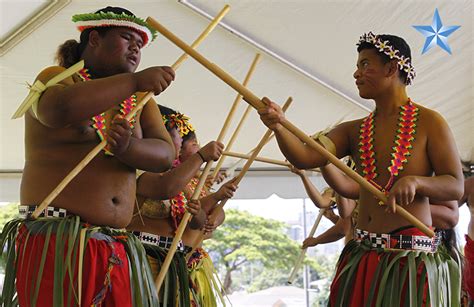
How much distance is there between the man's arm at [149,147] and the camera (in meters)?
2.00

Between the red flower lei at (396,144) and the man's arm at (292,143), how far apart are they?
11cm

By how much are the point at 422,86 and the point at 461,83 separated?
10.4 inches

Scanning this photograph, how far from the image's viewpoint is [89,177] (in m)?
2.01

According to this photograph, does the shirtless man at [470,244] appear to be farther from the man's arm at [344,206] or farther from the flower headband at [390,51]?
the flower headband at [390,51]

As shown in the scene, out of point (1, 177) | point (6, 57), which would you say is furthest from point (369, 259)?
point (1, 177)

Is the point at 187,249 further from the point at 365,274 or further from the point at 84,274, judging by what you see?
the point at 84,274

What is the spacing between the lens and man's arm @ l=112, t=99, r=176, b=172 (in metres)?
2.00

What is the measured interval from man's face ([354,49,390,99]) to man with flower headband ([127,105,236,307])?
0.69 metres

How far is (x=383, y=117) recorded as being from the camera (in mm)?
2570

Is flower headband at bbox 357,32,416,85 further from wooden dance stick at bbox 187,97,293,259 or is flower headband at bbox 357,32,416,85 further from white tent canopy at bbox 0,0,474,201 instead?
white tent canopy at bbox 0,0,474,201

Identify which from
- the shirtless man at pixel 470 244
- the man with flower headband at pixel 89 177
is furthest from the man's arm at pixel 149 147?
the shirtless man at pixel 470 244

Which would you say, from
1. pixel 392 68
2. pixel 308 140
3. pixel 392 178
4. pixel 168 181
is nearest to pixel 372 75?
pixel 392 68

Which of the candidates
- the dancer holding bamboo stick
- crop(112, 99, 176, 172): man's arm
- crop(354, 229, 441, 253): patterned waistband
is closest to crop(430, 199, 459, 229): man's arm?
crop(354, 229, 441, 253): patterned waistband

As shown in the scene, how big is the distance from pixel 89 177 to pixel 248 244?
11.5m
